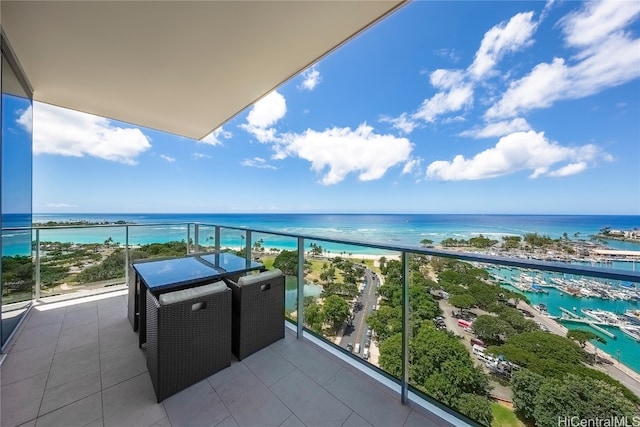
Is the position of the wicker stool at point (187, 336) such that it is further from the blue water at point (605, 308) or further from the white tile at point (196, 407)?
the blue water at point (605, 308)

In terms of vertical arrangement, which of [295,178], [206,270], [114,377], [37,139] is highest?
[295,178]

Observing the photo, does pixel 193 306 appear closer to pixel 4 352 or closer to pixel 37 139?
pixel 4 352

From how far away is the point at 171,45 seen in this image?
79.8 inches

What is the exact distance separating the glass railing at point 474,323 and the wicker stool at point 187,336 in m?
0.75

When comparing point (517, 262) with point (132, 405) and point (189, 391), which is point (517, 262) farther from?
point (132, 405)

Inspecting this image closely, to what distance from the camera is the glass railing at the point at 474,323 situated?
3.05 feet

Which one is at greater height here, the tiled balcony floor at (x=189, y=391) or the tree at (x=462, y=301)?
the tree at (x=462, y=301)

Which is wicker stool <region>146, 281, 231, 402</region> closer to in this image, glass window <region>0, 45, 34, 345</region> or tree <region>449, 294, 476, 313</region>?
tree <region>449, 294, 476, 313</region>

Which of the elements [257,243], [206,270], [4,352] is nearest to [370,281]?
[206,270]

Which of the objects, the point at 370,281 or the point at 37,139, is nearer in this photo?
the point at 370,281

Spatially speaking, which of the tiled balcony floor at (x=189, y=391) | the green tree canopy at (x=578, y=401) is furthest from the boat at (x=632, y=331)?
the tiled balcony floor at (x=189, y=391)

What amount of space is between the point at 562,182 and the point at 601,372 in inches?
875

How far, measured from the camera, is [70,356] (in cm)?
193

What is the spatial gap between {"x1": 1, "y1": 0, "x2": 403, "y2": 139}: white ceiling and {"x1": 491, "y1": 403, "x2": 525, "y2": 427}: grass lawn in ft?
8.68
